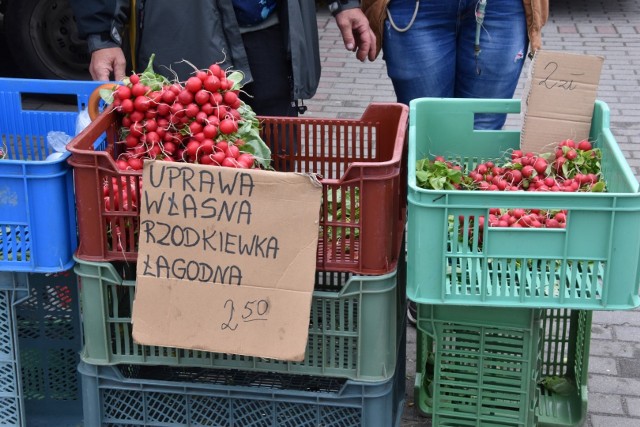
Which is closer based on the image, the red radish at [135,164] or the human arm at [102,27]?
the red radish at [135,164]

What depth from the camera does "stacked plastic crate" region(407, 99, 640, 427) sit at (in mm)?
2295

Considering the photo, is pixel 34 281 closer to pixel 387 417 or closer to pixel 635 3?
pixel 387 417

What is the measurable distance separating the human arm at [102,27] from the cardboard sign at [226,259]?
3.34ft

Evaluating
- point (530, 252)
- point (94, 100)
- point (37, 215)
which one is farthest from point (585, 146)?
point (37, 215)

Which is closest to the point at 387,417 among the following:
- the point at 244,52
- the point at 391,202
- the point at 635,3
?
the point at 391,202

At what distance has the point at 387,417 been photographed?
2572 mm

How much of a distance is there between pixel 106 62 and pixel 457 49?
1.30m

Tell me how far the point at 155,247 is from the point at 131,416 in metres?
0.57

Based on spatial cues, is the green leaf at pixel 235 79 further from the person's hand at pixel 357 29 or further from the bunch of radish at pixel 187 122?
the person's hand at pixel 357 29

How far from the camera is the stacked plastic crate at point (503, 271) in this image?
2.29 metres

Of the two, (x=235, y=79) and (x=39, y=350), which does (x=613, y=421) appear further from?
(x=39, y=350)

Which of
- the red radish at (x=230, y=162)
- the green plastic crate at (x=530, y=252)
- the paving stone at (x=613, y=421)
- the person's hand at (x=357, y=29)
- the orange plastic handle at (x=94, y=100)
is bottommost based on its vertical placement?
the paving stone at (x=613, y=421)

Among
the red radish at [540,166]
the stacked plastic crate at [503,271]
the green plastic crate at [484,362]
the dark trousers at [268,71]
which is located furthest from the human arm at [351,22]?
the green plastic crate at [484,362]

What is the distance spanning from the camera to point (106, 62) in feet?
10.8
